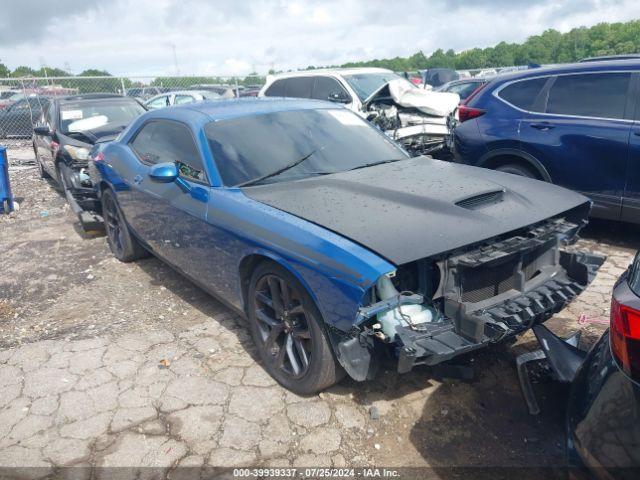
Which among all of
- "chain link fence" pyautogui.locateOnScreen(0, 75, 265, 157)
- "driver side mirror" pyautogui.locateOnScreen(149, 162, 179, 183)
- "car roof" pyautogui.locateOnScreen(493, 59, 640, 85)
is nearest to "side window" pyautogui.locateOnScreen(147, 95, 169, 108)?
"chain link fence" pyautogui.locateOnScreen(0, 75, 265, 157)

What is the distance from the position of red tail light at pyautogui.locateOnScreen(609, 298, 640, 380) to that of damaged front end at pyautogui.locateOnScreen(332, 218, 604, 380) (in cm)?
74

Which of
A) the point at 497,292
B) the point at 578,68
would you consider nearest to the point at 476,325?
the point at 497,292

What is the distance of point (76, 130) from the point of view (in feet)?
25.8

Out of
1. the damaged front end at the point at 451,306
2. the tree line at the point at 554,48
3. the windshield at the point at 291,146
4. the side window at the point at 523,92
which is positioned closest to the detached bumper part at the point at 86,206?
the windshield at the point at 291,146

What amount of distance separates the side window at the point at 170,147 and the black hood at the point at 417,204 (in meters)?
0.62

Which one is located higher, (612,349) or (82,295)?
(612,349)

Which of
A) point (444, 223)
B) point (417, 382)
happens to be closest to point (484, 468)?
point (417, 382)

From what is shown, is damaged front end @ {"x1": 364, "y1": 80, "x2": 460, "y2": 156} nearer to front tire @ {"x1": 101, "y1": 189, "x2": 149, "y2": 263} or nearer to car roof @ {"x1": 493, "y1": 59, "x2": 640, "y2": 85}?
car roof @ {"x1": 493, "y1": 59, "x2": 640, "y2": 85}

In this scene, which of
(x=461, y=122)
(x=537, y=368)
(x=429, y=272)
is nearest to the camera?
(x=429, y=272)

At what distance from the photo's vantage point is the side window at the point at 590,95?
479 cm

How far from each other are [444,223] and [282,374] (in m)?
1.33

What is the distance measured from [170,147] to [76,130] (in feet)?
15.1

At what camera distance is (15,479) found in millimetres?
2562

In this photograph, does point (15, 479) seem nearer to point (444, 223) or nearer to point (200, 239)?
point (200, 239)
